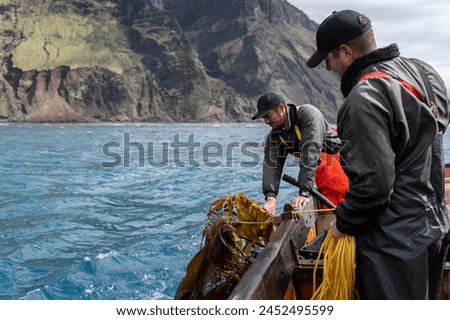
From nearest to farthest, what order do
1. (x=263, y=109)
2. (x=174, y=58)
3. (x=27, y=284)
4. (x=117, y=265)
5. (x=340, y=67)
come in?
(x=340, y=67) < (x=263, y=109) < (x=27, y=284) < (x=117, y=265) < (x=174, y=58)

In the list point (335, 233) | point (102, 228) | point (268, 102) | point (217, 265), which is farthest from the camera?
point (102, 228)

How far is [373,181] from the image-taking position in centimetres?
275

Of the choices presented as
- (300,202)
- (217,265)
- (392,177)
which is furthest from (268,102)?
(392,177)

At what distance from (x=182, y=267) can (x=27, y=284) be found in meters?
2.81

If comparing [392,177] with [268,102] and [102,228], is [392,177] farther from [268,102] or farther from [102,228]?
[102,228]

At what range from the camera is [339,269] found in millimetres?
3357

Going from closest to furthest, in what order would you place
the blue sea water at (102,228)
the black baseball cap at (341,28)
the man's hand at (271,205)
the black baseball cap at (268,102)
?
the black baseball cap at (341,28) → the black baseball cap at (268,102) → the man's hand at (271,205) → the blue sea water at (102,228)

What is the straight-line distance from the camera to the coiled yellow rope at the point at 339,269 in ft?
10.6

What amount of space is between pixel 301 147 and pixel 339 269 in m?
3.65

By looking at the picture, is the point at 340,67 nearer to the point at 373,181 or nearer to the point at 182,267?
the point at 373,181

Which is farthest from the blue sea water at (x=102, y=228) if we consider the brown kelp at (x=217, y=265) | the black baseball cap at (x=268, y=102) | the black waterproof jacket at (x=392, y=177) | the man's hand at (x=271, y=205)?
the black waterproof jacket at (x=392, y=177)

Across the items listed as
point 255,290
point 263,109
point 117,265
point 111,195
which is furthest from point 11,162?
point 255,290

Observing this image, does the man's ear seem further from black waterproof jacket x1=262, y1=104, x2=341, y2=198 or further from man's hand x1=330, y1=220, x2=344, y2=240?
black waterproof jacket x1=262, y1=104, x2=341, y2=198

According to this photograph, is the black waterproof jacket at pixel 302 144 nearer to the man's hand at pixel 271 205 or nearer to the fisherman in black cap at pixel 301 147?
the fisherman in black cap at pixel 301 147
